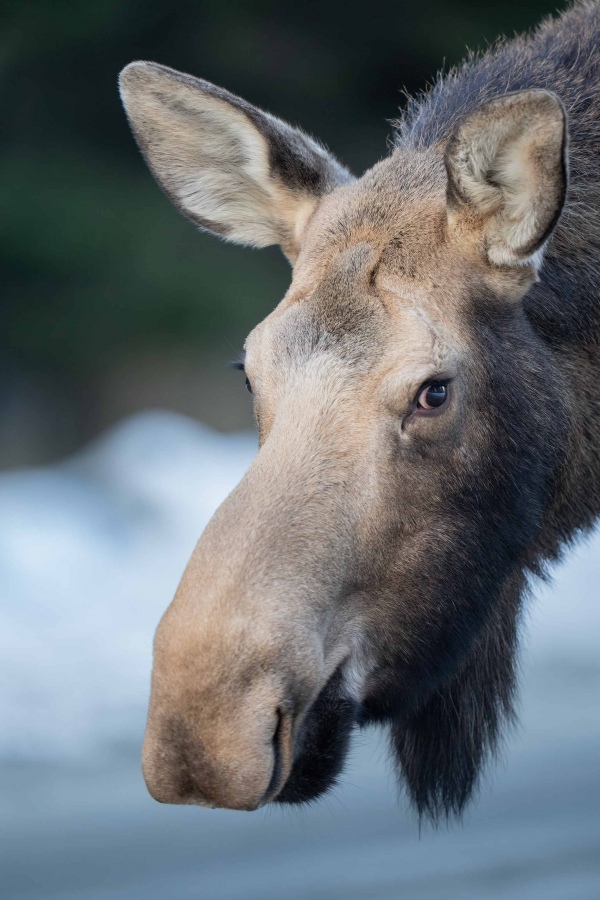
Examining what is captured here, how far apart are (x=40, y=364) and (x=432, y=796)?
5179 millimetres

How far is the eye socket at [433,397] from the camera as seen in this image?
275 centimetres

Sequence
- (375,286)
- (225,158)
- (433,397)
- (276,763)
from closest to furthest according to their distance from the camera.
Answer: (276,763)
(433,397)
(375,286)
(225,158)

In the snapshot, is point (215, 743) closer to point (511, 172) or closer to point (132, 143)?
point (511, 172)

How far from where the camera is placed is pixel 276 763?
241 cm

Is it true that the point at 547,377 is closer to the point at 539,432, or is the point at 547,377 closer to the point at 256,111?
the point at 539,432

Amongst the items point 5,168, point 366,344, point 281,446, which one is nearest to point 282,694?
point 281,446

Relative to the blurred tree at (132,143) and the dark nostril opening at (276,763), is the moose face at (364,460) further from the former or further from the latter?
the blurred tree at (132,143)

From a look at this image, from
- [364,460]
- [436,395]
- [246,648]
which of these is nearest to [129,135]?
[436,395]

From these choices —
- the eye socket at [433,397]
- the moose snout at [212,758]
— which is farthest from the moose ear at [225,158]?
the moose snout at [212,758]

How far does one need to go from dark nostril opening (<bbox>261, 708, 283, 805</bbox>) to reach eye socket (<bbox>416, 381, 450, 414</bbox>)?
802 millimetres

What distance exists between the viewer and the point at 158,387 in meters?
8.41

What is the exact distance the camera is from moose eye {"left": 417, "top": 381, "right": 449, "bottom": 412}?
2750mm

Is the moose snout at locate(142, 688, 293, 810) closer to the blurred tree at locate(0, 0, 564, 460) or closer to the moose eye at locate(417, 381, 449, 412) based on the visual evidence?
the moose eye at locate(417, 381, 449, 412)

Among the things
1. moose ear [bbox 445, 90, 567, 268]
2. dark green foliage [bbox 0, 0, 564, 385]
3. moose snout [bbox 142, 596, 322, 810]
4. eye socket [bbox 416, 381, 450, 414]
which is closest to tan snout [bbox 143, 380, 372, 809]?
moose snout [bbox 142, 596, 322, 810]
